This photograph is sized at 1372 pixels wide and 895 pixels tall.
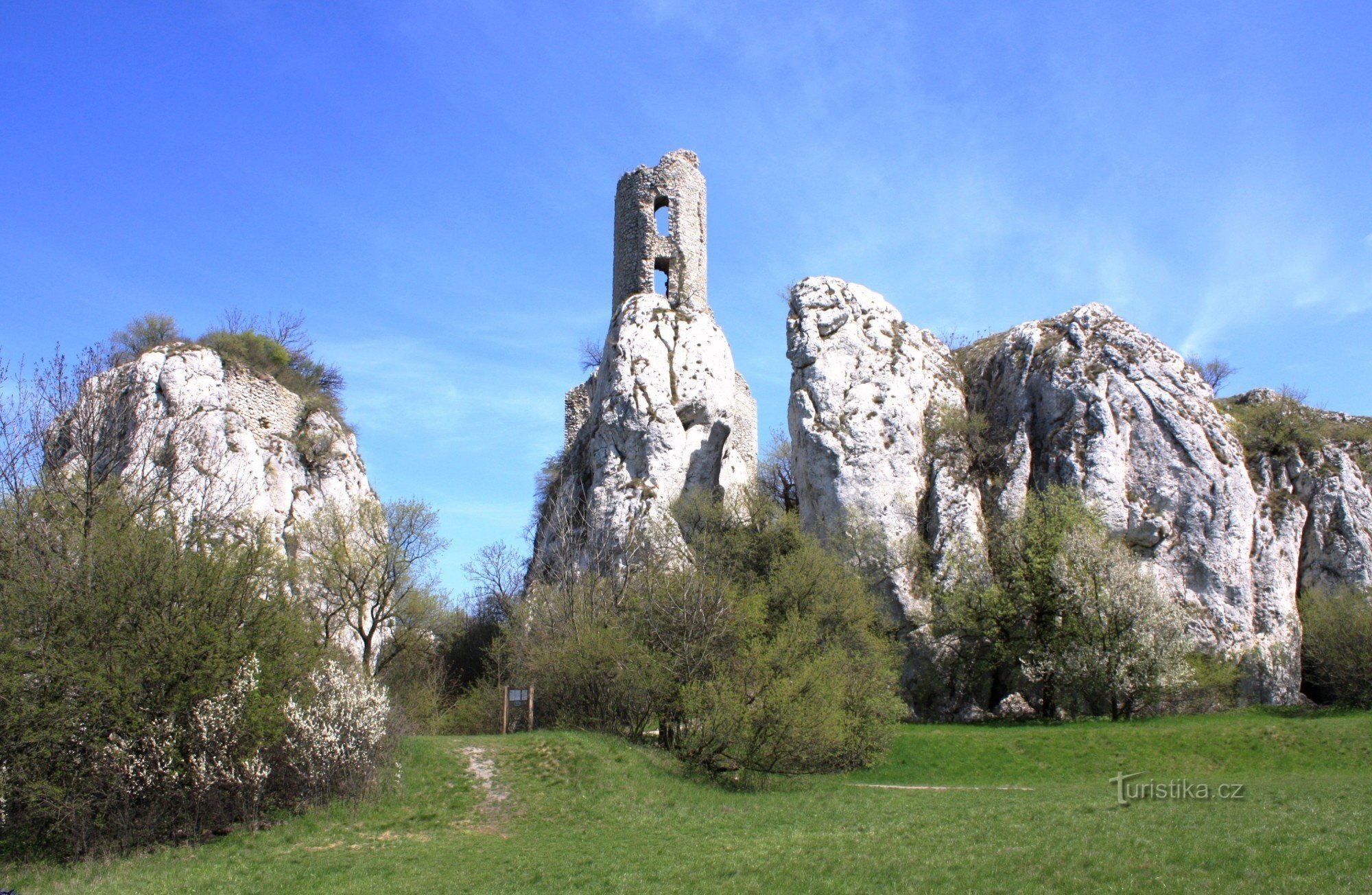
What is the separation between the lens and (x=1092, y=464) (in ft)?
93.6

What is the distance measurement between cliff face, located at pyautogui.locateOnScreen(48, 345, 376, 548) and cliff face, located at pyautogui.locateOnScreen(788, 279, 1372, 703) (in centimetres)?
1531

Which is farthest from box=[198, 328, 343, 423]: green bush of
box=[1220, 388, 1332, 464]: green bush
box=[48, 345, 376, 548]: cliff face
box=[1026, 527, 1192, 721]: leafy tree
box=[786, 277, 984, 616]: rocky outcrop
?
box=[1220, 388, 1332, 464]: green bush

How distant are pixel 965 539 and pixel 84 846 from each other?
22.9 meters

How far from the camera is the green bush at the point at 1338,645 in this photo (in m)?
23.7

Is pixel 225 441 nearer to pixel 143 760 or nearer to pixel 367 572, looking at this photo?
pixel 367 572

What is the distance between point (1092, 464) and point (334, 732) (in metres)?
23.2

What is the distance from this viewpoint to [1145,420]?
29.2 meters

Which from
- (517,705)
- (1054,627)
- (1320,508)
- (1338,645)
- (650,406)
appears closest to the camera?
(517,705)

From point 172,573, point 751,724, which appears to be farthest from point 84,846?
point 751,724

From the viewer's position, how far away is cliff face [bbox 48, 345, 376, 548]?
70.8 feet

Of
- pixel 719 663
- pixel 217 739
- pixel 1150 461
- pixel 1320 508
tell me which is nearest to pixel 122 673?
pixel 217 739

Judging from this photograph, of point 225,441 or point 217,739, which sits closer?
point 217,739
